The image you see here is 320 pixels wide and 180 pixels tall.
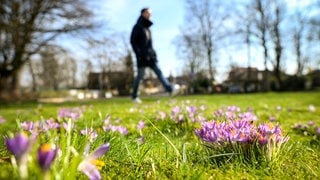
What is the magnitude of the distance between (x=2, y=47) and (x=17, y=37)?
2050mm

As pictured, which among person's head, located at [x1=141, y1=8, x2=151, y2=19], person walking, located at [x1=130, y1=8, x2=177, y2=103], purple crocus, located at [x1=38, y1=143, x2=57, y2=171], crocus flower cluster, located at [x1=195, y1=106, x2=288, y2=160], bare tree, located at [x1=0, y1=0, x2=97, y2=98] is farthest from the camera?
bare tree, located at [x1=0, y1=0, x2=97, y2=98]

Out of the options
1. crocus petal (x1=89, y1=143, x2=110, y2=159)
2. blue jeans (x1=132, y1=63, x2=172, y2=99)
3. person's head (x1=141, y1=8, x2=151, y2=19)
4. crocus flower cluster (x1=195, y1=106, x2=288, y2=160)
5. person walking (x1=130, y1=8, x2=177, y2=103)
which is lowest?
crocus flower cluster (x1=195, y1=106, x2=288, y2=160)

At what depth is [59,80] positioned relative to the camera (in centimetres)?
7131

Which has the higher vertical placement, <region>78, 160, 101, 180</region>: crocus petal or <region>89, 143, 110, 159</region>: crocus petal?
<region>89, 143, 110, 159</region>: crocus petal

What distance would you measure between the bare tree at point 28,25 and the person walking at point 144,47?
48.0 feet

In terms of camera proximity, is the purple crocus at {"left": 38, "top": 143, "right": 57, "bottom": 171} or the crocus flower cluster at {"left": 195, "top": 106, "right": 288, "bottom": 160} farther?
the crocus flower cluster at {"left": 195, "top": 106, "right": 288, "bottom": 160}

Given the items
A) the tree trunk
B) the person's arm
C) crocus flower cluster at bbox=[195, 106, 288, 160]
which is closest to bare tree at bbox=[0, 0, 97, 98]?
the tree trunk

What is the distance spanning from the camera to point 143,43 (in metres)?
9.80

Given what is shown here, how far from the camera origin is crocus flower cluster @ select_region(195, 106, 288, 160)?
6.13ft

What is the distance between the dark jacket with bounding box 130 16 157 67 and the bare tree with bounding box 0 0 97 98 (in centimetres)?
1461

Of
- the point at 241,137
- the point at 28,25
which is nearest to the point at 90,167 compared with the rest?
the point at 241,137

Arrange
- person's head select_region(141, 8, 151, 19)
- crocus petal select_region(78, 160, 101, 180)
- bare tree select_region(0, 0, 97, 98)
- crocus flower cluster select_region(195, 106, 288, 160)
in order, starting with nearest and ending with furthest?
crocus petal select_region(78, 160, 101, 180) < crocus flower cluster select_region(195, 106, 288, 160) < person's head select_region(141, 8, 151, 19) < bare tree select_region(0, 0, 97, 98)

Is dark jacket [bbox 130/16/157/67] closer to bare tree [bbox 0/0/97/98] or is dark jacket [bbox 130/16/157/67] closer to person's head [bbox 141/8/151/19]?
person's head [bbox 141/8/151/19]

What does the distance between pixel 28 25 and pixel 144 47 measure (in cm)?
1512
